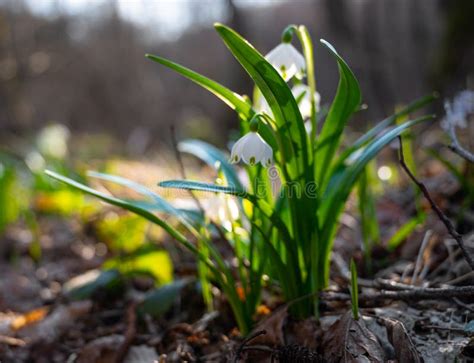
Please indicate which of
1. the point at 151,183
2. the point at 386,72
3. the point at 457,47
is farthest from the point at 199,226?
the point at 386,72

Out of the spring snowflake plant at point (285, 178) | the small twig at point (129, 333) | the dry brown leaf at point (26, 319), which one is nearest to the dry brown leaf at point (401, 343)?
the spring snowflake plant at point (285, 178)

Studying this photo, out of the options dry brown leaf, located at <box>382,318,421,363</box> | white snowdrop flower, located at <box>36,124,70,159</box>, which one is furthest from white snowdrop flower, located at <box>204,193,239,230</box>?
white snowdrop flower, located at <box>36,124,70,159</box>

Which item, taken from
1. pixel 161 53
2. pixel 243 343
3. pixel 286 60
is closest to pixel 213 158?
pixel 286 60

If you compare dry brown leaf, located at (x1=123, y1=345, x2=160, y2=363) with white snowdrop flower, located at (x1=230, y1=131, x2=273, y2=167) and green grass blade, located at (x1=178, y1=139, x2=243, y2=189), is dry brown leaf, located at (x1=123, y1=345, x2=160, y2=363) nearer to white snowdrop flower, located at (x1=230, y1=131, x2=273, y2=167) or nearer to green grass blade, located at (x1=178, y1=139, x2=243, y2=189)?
green grass blade, located at (x1=178, y1=139, x2=243, y2=189)

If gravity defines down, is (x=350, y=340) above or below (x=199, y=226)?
below

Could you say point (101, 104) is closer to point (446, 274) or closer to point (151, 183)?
point (151, 183)
